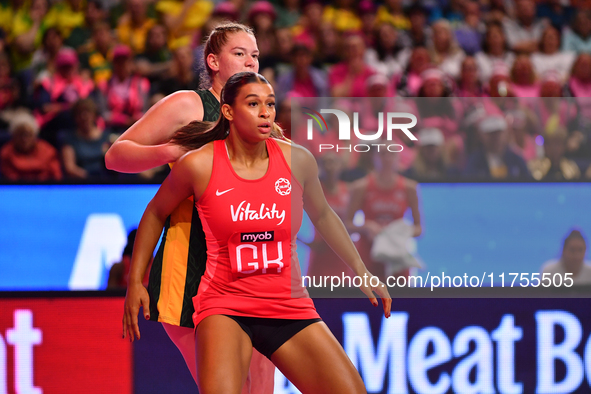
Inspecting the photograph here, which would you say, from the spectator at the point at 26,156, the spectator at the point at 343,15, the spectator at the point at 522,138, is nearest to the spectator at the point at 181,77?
the spectator at the point at 26,156

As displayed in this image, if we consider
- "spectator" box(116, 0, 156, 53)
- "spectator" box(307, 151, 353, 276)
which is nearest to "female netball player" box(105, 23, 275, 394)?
"spectator" box(307, 151, 353, 276)

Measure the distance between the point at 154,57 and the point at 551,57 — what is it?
14.5 ft

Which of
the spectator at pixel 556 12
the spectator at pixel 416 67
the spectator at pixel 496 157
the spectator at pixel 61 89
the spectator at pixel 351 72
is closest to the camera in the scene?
the spectator at pixel 496 157

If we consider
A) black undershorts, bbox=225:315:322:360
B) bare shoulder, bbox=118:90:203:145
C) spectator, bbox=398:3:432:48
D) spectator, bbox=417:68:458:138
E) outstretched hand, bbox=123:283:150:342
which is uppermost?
spectator, bbox=398:3:432:48

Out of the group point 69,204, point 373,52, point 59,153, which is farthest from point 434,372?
point 373,52

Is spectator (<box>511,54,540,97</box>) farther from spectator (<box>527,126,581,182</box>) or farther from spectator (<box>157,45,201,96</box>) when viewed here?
spectator (<box>157,45,201,96</box>)

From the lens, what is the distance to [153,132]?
9.11ft

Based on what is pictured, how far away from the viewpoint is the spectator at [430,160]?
389cm

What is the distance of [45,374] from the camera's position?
391cm

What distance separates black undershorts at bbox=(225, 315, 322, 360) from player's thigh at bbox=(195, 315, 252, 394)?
1.5 inches

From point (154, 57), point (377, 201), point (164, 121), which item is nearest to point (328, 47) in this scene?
point (154, 57)

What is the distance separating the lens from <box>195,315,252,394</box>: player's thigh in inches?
94.0

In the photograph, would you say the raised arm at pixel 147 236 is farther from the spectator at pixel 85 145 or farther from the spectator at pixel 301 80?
the spectator at pixel 301 80

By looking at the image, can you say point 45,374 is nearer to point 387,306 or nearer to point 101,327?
point 101,327
